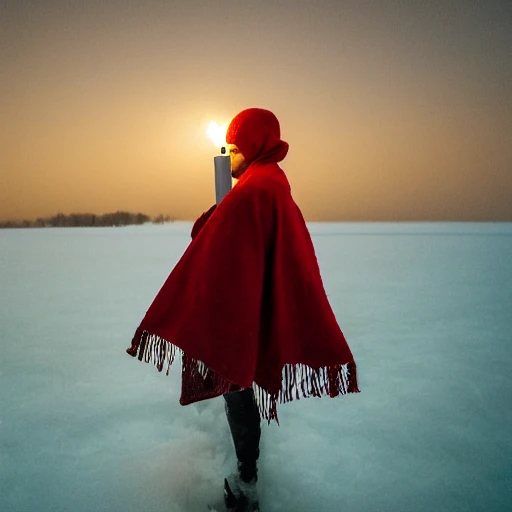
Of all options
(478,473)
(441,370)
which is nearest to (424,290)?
(441,370)

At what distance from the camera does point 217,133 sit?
4.96 ft

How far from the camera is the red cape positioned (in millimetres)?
1241

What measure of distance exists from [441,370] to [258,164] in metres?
2.33

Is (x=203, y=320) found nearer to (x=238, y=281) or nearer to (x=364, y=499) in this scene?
(x=238, y=281)

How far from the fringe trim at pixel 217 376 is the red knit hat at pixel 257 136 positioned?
755mm

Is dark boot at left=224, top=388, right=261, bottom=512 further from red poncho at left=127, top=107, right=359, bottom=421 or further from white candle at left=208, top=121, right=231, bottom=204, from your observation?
white candle at left=208, top=121, right=231, bottom=204

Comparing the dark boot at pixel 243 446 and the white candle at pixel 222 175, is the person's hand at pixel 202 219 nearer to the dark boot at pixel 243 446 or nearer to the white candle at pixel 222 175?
the white candle at pixel 222 175

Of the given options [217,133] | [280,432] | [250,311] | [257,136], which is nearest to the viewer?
[250,311]

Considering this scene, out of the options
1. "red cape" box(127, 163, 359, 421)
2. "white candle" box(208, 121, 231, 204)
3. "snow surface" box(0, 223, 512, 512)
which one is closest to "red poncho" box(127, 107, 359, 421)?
"red cape" box(127, 163, 359, 421)

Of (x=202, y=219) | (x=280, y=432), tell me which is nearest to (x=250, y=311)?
(x=202, y=219)

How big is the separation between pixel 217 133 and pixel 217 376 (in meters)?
0.92

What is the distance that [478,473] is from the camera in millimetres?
1695

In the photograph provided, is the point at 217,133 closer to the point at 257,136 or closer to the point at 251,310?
the point at 257,136

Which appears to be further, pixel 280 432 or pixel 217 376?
pixel 280 432
